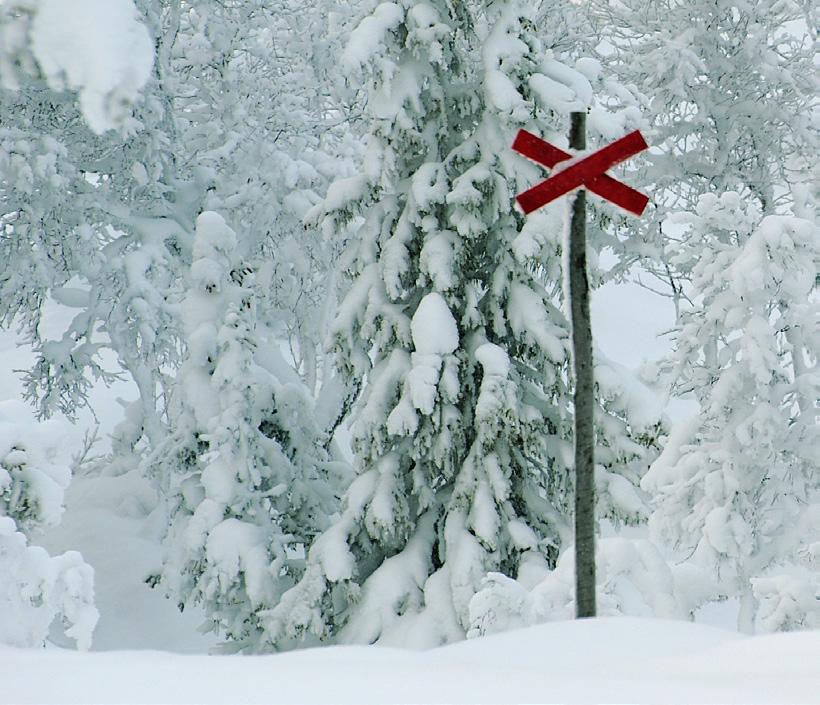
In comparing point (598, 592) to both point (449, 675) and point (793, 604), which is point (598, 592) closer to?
point (793, 604)

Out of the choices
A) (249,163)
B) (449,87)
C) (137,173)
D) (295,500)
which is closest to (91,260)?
(137,173)

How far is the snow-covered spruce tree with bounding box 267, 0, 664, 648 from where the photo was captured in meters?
9.53

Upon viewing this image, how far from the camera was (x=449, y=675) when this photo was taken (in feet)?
12.3

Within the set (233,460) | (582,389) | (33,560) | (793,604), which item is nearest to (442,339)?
(233,460)

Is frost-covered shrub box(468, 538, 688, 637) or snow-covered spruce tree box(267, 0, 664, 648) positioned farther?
snow-covered spruce tree box(267, 0, 664, 648)

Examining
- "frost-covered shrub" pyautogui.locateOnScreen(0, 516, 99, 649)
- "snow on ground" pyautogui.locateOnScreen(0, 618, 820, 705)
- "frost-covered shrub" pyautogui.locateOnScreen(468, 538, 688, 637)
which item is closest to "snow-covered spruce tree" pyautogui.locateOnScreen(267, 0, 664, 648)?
"frost-covered shrub" pyautogui.locateOnScreen(468, 538, 688, 637)

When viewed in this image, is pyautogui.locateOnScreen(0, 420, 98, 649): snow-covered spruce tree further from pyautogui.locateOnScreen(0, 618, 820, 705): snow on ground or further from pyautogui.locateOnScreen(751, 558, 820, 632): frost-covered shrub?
pyautogui.locateOnScreen(751, 558, 820, 632): frost-covered shrub

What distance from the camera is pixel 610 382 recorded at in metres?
9.94

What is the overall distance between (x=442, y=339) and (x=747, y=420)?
125 inches

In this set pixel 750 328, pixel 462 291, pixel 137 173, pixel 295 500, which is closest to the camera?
pixel 750 328

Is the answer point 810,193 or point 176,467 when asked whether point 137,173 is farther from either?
point 810,193

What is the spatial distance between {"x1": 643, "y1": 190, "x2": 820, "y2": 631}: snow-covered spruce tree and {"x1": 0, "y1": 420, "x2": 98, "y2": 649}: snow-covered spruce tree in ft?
19.1

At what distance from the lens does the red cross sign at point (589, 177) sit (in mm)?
5641

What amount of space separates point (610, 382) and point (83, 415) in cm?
2350
